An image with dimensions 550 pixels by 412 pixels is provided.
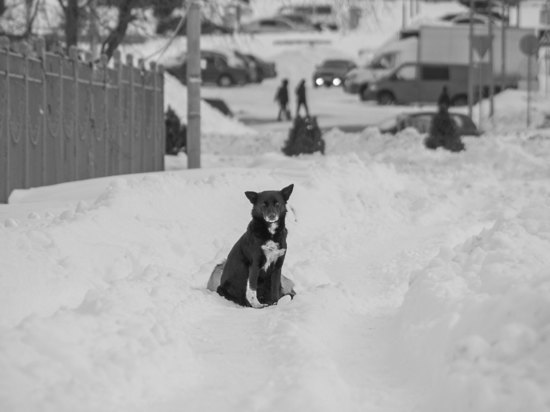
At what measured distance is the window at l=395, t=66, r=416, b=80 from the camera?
179 ft

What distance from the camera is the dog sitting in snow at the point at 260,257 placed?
9344 millimetres

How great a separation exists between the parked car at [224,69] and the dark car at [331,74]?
11.5 feet

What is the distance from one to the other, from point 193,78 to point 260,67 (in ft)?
151

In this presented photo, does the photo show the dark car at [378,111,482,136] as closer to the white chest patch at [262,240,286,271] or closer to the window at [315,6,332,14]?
the white chest patch at [262,240,286,271]

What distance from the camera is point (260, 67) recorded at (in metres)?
67.4

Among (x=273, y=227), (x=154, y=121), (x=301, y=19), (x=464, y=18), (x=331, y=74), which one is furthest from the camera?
(x=301, y=19)

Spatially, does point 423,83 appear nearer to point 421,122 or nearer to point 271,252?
point 421,122

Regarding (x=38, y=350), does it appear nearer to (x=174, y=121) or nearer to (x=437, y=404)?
(x=437, y=404)

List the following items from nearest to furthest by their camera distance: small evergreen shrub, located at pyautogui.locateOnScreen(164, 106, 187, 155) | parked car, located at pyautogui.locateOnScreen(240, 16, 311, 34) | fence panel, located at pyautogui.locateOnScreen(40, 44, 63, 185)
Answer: fence panel, located at pyautogui.locateOnScreen(40, 44, 63, 185)
small evergreen shrub, located at pyautogui.locateOnScreen(164, 106, 187, 155)
parked car, located at pyautogui.locateOnScreen(240, 16, 311, 34)

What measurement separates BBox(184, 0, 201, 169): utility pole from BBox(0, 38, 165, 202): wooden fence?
127 cm

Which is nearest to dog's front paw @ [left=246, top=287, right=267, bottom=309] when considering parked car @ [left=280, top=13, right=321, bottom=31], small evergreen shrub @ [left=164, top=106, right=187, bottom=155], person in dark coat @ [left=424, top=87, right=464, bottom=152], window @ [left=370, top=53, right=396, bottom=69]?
person in dark coat @ [left=424, top=87, right=464, bottom=152]

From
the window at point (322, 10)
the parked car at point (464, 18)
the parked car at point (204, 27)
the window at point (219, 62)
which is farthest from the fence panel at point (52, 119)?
the window at point (322, 10)

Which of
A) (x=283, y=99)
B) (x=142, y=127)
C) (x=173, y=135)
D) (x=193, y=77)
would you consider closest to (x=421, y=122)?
(x=173, y=135)

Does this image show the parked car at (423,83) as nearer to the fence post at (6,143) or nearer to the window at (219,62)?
the window at (219,62)
